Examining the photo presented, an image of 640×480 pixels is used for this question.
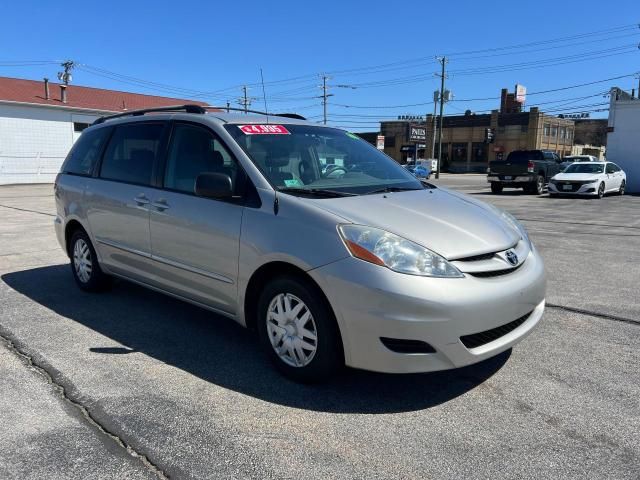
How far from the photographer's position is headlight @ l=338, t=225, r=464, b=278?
10.2 feet

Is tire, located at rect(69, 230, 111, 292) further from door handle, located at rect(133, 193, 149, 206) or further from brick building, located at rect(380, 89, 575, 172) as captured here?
brick building, located at rect(380, 89, 575, 172)

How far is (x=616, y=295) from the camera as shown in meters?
5.86

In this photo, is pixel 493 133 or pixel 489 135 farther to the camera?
pixel 493 133

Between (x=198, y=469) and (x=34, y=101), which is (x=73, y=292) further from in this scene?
(x=34, y=101)

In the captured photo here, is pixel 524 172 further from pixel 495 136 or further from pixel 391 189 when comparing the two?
pixel 495 136

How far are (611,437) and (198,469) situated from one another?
2194 mm

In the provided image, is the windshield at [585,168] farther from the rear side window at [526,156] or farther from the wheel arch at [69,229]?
the wheel arch at [69,229]

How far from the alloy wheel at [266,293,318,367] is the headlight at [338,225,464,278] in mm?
529

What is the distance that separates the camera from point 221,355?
13.5 feet

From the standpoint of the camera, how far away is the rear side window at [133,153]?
4.76m

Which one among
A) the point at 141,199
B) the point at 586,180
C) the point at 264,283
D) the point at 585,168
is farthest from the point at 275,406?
the point at 585,168

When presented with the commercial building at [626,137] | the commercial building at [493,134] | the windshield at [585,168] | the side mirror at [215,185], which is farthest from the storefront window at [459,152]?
the side mirror at [215,185]

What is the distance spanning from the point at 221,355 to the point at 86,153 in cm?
304

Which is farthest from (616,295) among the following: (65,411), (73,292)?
(73,292)
